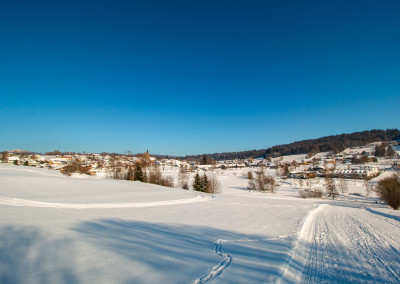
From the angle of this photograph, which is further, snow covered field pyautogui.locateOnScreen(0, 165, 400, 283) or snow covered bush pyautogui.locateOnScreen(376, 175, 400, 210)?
snow covered bush pyautogui.locateOnScreen(376, 175, 400, 210)

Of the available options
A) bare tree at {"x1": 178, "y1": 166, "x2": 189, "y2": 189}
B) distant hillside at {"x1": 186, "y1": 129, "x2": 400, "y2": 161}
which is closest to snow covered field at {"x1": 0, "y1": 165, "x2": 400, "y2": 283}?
bare tree at {"x1": 178, "y1": 166, "x2": 189, "y2": 189}

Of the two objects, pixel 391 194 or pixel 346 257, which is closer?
pixel 346 257

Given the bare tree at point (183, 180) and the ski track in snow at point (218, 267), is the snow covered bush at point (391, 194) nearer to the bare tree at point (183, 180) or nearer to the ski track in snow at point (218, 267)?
the ski track in snow at point (218, 267)

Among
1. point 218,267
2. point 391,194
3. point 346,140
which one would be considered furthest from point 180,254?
point 346,140

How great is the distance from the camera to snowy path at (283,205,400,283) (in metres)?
3.72

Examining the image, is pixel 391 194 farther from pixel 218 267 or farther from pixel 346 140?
pixel 346 140

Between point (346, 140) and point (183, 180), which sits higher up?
point (346, 140)

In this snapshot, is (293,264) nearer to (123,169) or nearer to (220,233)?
(220,233)

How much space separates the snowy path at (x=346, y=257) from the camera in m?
3.72

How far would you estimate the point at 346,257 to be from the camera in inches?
185

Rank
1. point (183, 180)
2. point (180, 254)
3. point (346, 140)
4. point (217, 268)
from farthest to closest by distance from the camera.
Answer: point (346, 140)
point (183, 180)
point (180, 254)
point (217, 268)

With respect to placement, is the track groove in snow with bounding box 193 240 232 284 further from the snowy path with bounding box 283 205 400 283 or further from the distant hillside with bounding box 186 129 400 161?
the distant hillside with bounding box 186 129 400 161

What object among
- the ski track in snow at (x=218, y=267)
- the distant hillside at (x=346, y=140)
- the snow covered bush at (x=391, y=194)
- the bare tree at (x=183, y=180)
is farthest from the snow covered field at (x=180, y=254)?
the distant hillside at (x=346, y=140)

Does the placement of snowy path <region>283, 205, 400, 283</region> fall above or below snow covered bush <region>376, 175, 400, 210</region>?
above
